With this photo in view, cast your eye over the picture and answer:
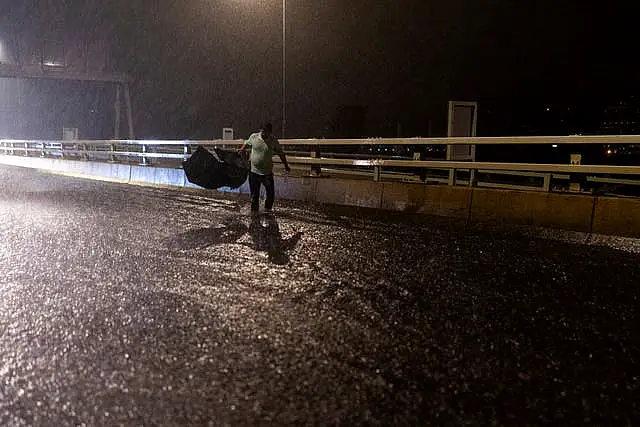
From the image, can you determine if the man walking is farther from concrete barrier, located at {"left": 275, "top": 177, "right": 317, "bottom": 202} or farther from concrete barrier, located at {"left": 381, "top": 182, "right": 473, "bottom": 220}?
concrete barrier, located at {"left": 275, "top": 177, "right": 317, "bottom": 202}

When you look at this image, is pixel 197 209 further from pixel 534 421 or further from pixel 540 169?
pixel 534 421

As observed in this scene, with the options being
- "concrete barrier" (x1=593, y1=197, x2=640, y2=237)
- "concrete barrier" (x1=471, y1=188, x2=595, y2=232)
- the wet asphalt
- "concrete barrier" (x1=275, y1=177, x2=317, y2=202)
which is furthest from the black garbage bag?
"concrete barrier" (x1=593, y1=197, x2=640, y2=237)

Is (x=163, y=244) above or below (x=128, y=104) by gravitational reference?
below

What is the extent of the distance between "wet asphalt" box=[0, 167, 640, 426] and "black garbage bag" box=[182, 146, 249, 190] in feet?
16.2

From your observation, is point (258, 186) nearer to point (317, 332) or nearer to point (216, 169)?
point (216, 169)

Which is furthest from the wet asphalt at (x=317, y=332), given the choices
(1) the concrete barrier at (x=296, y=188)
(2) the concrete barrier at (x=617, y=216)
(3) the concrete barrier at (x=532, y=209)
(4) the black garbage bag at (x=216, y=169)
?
(1) the concrete barrier at (x=296, y=188)

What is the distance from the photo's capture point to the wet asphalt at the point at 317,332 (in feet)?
9.21

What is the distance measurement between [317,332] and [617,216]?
215 inches

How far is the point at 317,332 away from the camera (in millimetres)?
3838

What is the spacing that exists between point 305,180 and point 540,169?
5685mm

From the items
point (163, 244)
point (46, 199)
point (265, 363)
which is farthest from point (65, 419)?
point (46, 199)

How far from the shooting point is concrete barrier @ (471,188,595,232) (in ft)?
25.8

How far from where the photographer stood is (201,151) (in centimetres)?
1231

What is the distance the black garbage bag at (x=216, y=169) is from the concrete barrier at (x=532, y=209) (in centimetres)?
536
